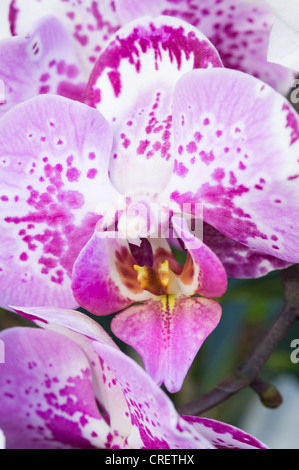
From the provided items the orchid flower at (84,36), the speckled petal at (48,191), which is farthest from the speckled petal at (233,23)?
the speckled petal at (48,191)

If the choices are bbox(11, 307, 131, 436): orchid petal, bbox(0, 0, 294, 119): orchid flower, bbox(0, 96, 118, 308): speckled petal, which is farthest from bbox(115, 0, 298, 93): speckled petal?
bbox(11, 307, 131, 436): orchid petal

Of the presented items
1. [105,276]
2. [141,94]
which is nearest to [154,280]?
[105,276]

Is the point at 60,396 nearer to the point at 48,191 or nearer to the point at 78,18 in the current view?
the point at 48,191

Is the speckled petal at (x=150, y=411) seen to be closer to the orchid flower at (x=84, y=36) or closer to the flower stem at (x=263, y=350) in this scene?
the flower stem at (x=263, y=350)

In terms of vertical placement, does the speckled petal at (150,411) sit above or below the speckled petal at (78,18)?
below

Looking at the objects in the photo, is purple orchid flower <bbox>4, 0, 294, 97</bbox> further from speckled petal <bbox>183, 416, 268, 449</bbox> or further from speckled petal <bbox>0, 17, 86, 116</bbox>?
speckled petal <bbox>183, 416, 268, 449</bbox>
